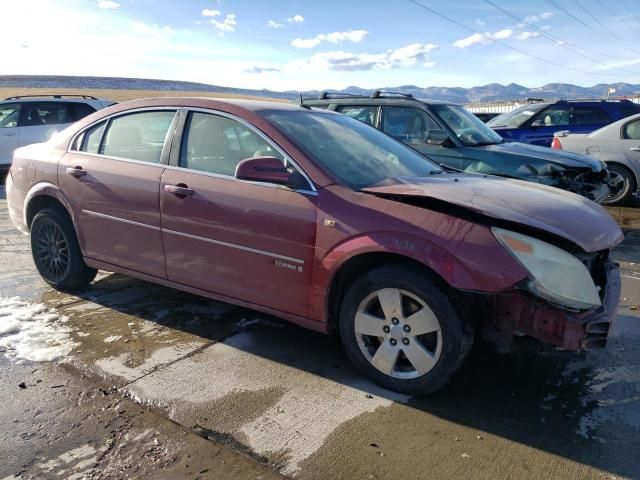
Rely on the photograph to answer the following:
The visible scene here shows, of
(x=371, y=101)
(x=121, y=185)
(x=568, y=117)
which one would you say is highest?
(x=568, y=117)

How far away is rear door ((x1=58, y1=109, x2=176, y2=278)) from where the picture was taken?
4.02 metres

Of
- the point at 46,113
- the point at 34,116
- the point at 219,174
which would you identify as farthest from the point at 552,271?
the point at 34,116

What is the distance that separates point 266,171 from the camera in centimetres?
336

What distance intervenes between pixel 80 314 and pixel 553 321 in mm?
3487

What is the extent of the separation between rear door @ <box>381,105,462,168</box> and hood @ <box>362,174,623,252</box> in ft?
11.1

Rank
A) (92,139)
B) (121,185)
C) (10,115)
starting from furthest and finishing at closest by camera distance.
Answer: (10,115), (92,139), (121,185)

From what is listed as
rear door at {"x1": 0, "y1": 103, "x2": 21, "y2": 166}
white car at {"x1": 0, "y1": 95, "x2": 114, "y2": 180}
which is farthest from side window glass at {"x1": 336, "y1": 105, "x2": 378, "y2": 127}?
rear door at {"x1": 0, "y1": 103, "x2": 21, "y2": 166}

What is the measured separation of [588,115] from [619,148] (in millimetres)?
2781

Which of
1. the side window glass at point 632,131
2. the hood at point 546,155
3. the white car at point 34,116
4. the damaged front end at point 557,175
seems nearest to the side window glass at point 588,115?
the side window glass at point 632,131

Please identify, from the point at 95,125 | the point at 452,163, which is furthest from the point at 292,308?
the point at 452,163

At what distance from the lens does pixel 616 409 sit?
3000 millimetres

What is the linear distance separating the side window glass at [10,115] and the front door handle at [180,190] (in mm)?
10431

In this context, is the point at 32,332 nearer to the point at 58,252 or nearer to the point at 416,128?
the point at 58,252

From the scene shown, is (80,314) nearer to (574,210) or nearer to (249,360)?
(249,360)
